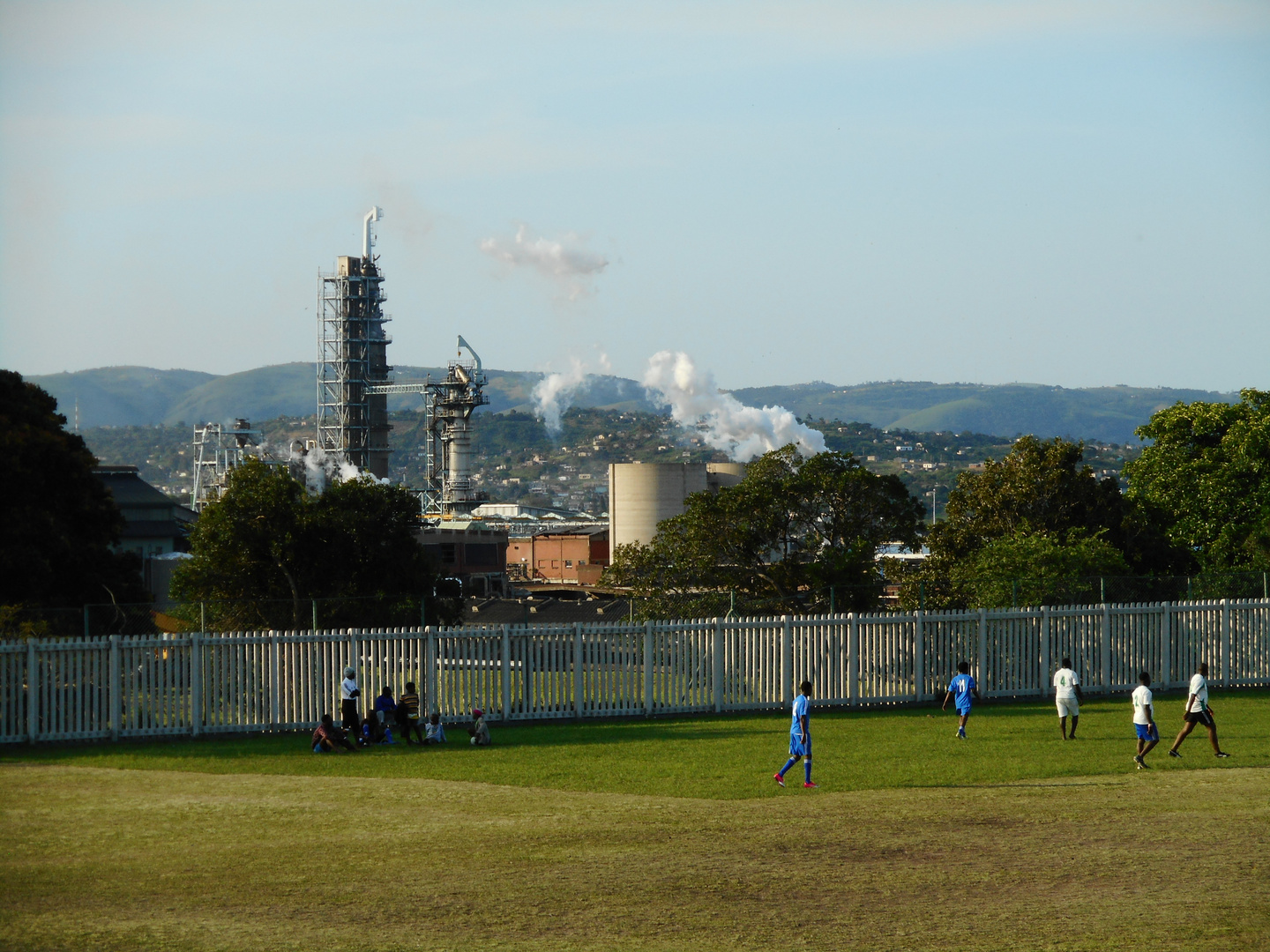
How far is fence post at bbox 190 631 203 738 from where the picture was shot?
23.3m

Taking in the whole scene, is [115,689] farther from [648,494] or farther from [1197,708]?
[648,494]

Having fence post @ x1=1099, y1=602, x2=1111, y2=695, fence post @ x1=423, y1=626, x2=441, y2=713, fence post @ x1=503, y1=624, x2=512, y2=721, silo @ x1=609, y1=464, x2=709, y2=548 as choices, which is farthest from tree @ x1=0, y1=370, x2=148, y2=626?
silo @ x1=609, y1=464, x2=709, y2=548

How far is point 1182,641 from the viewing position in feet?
100.0

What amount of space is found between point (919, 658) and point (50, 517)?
22011mm

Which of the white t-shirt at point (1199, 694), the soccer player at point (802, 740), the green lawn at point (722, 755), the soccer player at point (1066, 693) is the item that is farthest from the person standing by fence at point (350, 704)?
the white t-shirt at point (1199, 694)

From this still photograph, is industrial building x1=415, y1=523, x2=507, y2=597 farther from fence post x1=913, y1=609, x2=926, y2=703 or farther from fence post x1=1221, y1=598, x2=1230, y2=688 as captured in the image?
fence post x1=913, y1=609, x2=926, y2=703

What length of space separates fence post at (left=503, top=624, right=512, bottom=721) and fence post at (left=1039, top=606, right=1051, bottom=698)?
11.8m

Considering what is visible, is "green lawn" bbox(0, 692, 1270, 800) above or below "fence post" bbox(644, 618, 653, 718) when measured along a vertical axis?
below

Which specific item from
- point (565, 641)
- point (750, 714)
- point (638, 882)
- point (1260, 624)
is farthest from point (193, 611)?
point (1260, 624)

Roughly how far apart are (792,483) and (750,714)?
1381 cm

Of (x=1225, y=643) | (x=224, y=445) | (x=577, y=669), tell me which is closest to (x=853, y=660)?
(x=577, y=669)

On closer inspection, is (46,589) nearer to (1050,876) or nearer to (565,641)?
(565,641)

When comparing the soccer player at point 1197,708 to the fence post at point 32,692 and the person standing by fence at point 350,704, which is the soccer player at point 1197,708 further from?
the fence post at point 32,692

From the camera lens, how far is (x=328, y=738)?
21.5 m
